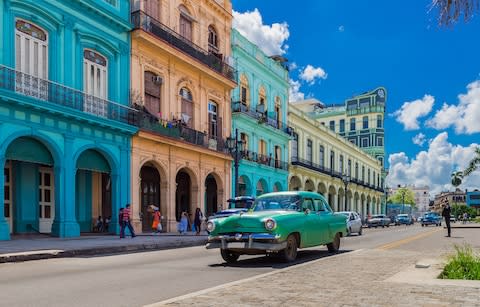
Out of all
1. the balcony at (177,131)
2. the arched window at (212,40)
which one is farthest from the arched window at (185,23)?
the balcony at (177,131)

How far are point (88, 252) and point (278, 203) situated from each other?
Result: 602 centimetres

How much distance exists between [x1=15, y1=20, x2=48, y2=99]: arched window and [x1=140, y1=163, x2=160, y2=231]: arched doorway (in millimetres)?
8747

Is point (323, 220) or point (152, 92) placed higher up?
point (152, 92)

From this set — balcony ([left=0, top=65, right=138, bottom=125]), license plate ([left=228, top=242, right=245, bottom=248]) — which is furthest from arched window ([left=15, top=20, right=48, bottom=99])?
license plate ([left=228, top=242, right=245, bottom=248])

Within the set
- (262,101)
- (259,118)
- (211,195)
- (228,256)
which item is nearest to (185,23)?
(259,118)

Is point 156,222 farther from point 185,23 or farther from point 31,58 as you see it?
point 185,23

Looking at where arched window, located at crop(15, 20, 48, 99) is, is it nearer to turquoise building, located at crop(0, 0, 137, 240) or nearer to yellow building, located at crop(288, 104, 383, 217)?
turquoise building, located at crop(0, 0, 137, 240)

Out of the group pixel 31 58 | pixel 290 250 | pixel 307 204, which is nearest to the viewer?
pixel 290 250

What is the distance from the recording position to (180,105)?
2852 cm

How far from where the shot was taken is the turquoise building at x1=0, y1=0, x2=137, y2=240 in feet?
59.9

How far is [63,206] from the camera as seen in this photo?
19.8 metres

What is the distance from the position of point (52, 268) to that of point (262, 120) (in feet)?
89.2

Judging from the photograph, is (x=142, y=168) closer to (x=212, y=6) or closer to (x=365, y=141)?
(x=212, y=6)

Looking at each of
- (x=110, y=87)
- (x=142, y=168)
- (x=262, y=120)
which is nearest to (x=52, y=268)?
(x=110, y=87)
